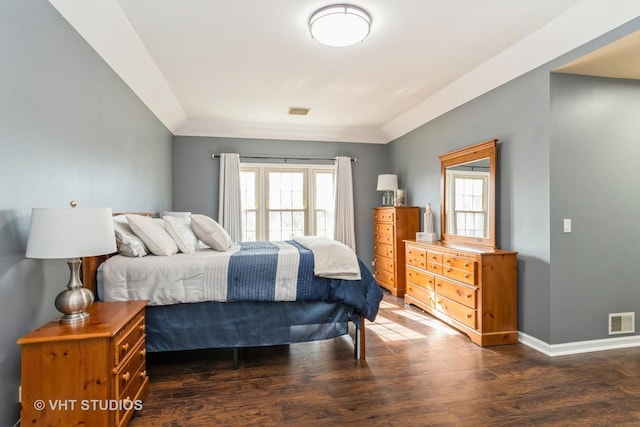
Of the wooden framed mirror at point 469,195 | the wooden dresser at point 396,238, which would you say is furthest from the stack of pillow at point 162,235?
the wooden dresser at point 396,238

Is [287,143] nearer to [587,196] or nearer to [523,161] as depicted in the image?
[523,161]

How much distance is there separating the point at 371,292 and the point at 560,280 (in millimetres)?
1583

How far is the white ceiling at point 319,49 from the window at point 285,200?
1.28 metres

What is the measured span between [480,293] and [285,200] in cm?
357

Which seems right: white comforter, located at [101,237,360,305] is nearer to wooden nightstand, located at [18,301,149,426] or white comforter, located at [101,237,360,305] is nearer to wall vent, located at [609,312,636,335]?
wooden nightstand, located at [18,301,149,426]

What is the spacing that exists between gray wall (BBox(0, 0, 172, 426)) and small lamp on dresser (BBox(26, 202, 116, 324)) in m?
0.18

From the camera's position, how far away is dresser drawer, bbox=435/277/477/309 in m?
3.18

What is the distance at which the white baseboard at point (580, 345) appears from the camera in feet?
9.31

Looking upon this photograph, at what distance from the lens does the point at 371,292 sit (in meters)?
2.77

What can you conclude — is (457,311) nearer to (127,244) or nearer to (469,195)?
(469,195)

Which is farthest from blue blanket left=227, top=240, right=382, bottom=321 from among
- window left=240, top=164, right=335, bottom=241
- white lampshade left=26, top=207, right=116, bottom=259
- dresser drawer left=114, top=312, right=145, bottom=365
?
window left=240, top=164, right=335, bottom=241

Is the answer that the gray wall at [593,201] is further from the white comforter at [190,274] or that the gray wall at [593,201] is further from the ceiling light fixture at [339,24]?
the white comforter at [190,274]

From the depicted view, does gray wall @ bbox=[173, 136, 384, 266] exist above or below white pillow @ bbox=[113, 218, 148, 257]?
above

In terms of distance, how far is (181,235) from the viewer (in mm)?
2965
